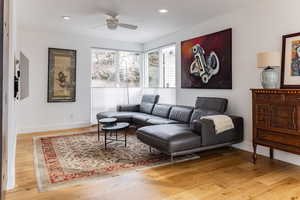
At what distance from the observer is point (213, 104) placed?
13.0ft

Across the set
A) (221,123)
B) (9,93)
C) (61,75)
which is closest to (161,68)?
(61,75)

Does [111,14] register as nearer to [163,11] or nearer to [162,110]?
[163,11]

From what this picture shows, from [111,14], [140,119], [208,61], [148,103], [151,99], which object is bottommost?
[140,119]

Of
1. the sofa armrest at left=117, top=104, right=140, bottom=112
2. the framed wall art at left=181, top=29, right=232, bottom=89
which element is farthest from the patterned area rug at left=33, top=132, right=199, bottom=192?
the framed wall art at left=181, top=29, right=232, bottom=89

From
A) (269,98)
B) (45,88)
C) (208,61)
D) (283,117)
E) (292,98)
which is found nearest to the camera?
(292,98)

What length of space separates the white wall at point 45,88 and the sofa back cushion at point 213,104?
10.5ft

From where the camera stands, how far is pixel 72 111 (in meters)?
5.71

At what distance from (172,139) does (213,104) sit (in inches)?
55.6

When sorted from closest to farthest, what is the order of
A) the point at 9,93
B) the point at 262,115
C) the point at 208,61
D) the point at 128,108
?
the point at 9,93
the point at 262,115
the point at 208,61
the point at 128,108

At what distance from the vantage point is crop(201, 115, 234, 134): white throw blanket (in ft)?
10.7

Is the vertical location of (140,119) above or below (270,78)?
below

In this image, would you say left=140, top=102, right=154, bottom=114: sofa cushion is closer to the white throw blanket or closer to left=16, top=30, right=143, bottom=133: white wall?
left=16, top=30, right=143, bottom=133: white wall

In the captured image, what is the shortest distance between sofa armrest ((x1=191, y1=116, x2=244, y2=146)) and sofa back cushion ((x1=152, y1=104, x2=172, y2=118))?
Result: 154cm

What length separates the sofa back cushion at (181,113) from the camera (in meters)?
4.31
